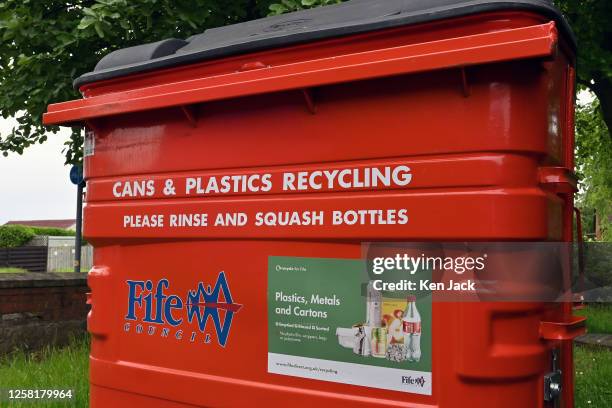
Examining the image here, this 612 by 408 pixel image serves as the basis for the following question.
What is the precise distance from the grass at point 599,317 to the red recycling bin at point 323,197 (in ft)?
21.5

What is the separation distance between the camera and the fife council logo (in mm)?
3193

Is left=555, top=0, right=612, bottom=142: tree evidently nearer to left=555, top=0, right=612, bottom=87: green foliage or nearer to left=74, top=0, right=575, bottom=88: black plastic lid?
left=555, top=0, right=612, bottom=87: green foliage

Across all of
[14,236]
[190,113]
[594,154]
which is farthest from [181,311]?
[14,236]

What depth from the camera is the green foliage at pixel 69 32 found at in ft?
22.6

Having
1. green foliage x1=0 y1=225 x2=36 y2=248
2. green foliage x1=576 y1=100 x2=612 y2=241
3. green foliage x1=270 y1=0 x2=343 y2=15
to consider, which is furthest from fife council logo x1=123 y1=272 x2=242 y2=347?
green foliage x1=0 y1=225 x2=36 y2=248

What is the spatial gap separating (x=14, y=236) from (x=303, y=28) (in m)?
27.3

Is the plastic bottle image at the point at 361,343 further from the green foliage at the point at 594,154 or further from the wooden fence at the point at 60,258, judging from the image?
the wooden fence at the point at 60,258

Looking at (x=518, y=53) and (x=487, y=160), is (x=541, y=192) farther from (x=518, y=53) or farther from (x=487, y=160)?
(x=518, y=53)

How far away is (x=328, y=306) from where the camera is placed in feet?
9.47

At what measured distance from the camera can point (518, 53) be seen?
2457 mm

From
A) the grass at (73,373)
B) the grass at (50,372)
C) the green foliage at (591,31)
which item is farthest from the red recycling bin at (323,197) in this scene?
the green foliage at (591,31)

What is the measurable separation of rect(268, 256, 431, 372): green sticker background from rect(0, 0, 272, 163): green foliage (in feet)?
14.5

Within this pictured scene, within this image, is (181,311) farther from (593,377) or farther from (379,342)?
(593,377)

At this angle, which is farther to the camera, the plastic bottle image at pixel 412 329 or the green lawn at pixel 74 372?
the green lawn at pixel 74 372
